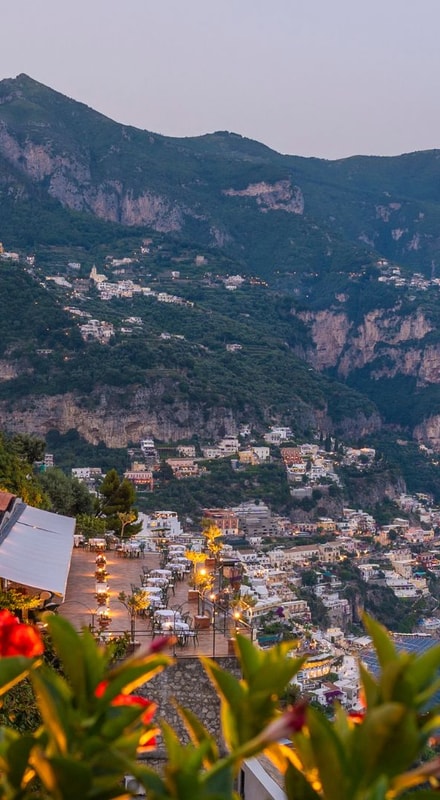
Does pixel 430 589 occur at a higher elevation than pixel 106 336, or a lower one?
lower

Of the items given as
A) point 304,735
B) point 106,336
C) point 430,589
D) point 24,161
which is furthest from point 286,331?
point 304,735

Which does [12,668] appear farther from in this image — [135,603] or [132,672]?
[135,603]

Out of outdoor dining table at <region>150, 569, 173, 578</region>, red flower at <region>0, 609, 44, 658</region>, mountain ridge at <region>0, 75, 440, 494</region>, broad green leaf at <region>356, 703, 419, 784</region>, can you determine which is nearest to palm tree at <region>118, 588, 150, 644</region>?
outdoor dining table at <region>150, 569, 173, 578</region>

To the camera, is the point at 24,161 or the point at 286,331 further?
the point at 24,161

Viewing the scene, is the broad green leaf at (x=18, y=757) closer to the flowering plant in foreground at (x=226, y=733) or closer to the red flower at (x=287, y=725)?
the flowering plant in foreground at (x=226, y=733)

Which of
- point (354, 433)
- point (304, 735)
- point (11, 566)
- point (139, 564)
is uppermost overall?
point (304, 735)

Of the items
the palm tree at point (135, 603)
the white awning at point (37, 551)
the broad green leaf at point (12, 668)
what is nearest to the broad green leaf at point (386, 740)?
the broad green leaf at point (12, 668)

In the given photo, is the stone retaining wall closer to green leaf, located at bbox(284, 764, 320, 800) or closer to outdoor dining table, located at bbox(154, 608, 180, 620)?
outdoor dining table, located at bbox(154, 608, 180, 620)

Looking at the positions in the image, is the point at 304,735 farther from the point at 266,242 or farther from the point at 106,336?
the point at 266,242
